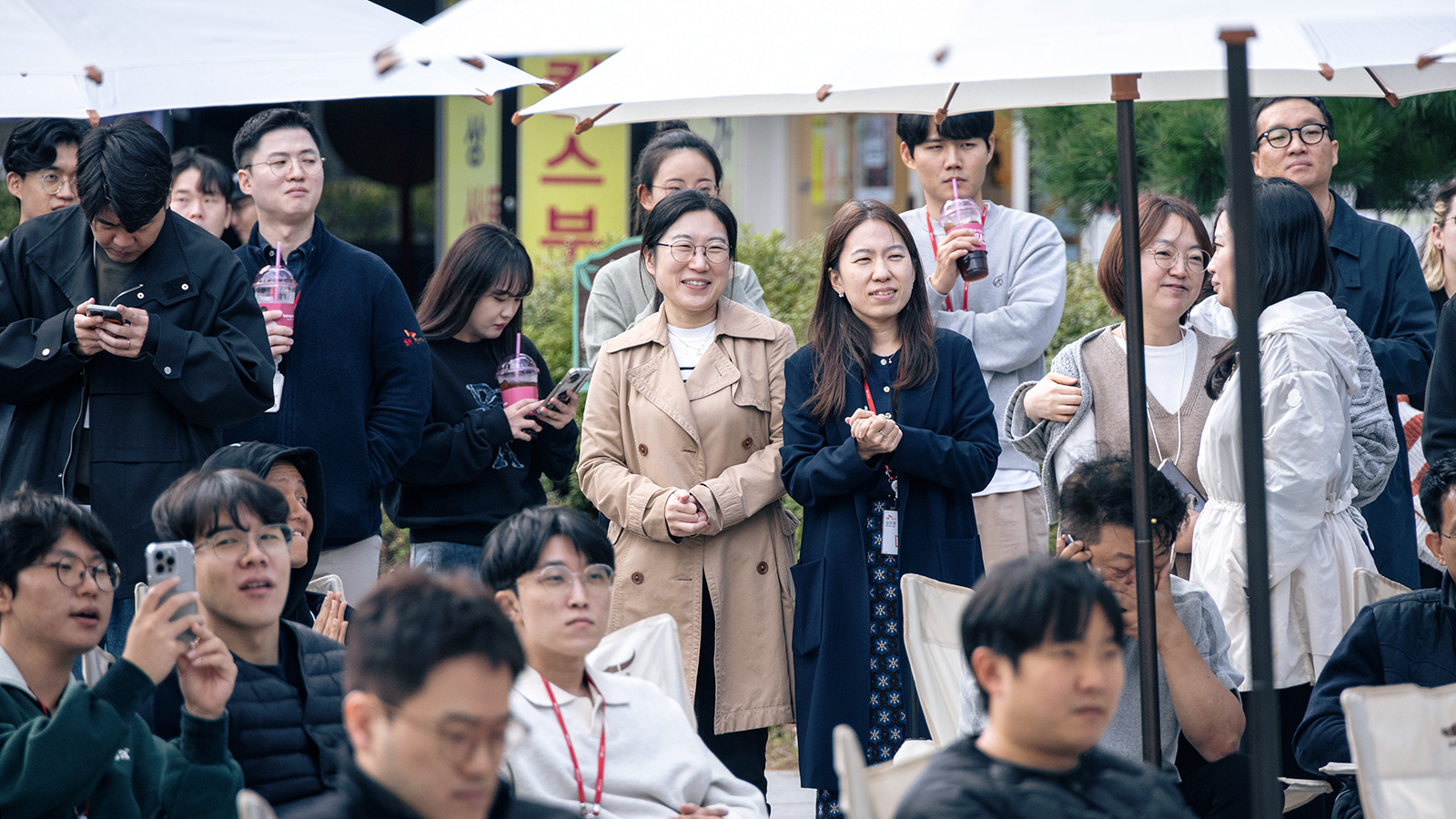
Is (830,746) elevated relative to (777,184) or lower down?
lower down

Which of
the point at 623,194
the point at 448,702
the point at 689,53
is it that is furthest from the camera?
the point at 623,194

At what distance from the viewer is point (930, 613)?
3.65 meters

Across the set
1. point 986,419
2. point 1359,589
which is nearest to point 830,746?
point 986,419

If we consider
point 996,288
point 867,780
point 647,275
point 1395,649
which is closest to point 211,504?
point 867,780

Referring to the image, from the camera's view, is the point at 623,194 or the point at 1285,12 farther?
the point at 623,194

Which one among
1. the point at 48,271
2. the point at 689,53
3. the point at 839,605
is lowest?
the point at 839,605

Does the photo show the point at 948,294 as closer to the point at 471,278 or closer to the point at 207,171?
the point at 471,278

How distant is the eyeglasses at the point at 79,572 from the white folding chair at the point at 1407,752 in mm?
2394

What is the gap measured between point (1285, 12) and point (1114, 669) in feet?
3.38

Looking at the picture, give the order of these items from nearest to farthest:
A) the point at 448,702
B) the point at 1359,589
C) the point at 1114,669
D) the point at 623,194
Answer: the point at 448,702, the point at 1114,669, the point at 1359,589, the point at 623,194

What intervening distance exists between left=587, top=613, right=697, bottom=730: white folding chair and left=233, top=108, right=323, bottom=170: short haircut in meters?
2.06

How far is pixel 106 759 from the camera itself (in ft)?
8.05

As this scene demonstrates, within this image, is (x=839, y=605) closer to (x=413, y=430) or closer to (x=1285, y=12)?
(x=413, y=430)

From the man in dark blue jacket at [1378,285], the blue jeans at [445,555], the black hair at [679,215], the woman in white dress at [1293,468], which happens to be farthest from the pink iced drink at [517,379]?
the man in dark blue jacket at [1378,285]
